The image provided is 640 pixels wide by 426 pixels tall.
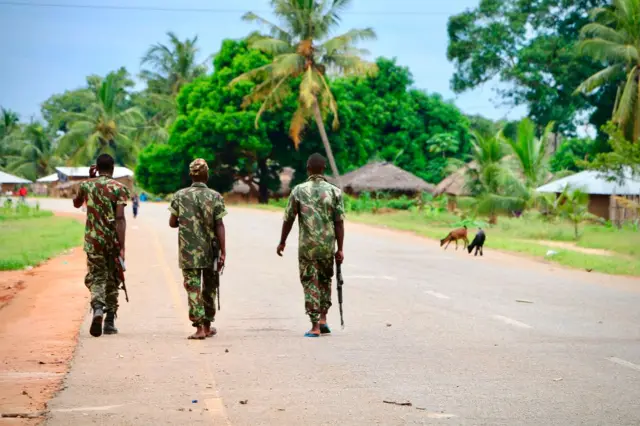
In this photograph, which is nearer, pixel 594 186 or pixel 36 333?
pixel 36 333

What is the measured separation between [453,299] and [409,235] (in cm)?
1830

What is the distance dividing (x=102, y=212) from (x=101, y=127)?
6646 cm

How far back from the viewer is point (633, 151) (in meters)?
26.2

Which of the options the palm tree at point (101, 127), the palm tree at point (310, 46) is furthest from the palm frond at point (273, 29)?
the palm tree at point (101, 127)

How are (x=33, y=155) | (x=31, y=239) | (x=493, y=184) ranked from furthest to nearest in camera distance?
(x=33, y=155), (x=493, y=184), (x=31, y=239)

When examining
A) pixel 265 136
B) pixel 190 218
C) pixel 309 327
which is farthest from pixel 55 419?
pixel 265 136

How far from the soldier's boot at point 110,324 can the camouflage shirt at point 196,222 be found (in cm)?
100

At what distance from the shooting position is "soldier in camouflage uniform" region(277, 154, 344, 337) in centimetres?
949

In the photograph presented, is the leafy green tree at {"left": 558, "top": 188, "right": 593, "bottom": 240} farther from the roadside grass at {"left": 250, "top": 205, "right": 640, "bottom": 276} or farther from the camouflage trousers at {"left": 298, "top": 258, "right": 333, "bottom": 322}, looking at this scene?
the camouflage trousers at {"left": 298, "top": 258, "right": 333, "bottom": 322}

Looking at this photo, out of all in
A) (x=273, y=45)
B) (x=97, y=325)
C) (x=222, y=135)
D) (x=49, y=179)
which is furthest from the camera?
(x=49, y=179)

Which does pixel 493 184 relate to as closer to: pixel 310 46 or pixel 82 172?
pixel 310 46

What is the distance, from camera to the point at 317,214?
9.50 m

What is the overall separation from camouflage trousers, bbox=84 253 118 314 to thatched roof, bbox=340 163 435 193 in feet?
154

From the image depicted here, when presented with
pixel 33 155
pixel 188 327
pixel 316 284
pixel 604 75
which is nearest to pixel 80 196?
pixel 188 327
